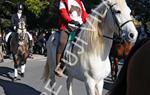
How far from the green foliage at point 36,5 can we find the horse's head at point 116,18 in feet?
66.5

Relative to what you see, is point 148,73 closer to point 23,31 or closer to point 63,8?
point 63,8

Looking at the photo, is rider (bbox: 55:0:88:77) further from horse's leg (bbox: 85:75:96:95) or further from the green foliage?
the green foliage

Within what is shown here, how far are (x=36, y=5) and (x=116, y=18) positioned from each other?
20.8 metres

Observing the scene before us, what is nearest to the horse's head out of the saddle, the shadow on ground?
the saddle

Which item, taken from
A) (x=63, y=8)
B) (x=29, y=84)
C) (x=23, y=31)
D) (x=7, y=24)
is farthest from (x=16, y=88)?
(x=7, y=24)

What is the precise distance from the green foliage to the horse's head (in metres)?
20.3

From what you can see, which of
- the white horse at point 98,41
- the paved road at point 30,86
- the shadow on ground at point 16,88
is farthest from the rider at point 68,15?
the shadow on ground at point 16,88

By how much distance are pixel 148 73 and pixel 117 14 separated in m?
4.91

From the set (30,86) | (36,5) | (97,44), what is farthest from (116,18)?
(36,5)

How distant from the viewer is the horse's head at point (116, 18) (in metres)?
6.42

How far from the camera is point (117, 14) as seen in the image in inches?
260

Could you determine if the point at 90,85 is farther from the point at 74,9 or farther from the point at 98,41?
the point at 74,9

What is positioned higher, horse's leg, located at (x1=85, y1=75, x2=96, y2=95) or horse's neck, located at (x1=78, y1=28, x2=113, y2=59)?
horse's neck, located at (x1=78, y1=28, x2=113, y2=59)

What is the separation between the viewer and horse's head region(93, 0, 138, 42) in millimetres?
6421
